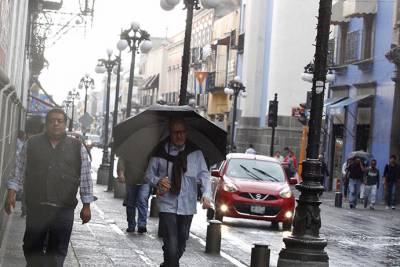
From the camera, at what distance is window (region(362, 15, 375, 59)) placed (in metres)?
42.7

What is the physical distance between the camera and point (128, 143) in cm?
1055

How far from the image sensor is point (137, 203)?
58.0ft

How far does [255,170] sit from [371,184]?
39.8 feet

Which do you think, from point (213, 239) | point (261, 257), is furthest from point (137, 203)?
point (261, 257)

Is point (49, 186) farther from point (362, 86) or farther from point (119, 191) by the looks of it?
point (362, 86)

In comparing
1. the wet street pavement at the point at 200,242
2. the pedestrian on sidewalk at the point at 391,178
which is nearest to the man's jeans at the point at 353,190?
the pedestrian on sidewalk at the point at 391,178

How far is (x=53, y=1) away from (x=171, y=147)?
66.5 feet

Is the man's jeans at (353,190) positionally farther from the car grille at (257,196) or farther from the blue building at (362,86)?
the car grille at (257,196)

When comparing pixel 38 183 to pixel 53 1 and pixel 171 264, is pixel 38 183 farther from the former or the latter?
pixel 53 1

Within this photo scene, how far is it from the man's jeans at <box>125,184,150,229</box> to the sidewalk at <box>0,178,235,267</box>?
0.84ft

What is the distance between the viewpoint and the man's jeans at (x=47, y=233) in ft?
29.6

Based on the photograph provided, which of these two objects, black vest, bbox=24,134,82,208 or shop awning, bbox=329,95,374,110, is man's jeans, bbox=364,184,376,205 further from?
black vest, bbox=24,134,82,208

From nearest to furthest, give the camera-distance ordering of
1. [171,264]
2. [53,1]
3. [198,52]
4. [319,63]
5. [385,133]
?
[171,264]
[319,63]
[53,1]
[385,133]
[198,52]

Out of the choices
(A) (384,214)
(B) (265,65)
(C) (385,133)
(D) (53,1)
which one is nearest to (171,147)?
(D) (53,1)
